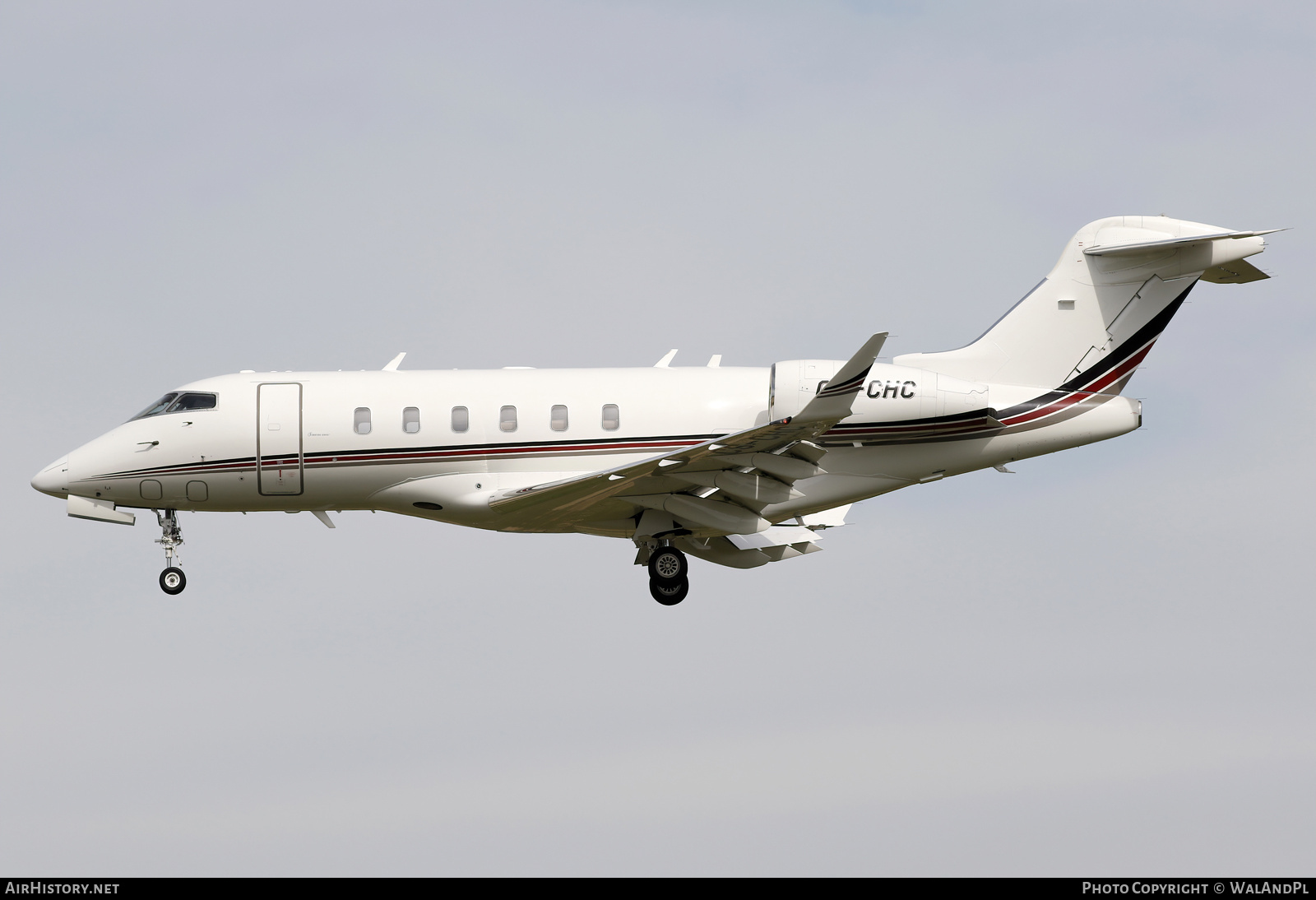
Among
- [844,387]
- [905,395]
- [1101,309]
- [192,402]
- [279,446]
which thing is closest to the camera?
[844,387]

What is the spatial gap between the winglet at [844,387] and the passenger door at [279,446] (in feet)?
27.1

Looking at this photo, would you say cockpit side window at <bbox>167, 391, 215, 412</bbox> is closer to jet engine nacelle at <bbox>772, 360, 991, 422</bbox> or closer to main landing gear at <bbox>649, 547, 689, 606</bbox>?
main landing gear at <bbox>649, 547, 689, 606</bbox>

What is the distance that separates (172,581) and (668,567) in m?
8.10

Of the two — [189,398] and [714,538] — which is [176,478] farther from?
[714,538]

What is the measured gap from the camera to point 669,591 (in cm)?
2302

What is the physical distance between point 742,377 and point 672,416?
1300mm

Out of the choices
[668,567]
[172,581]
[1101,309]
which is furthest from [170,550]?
[1101,309]

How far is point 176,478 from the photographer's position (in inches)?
939

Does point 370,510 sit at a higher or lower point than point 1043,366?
lower

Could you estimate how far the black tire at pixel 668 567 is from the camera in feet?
75.5

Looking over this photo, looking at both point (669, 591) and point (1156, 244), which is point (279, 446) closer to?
point (669, 591)

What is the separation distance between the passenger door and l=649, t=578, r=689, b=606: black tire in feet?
19.0

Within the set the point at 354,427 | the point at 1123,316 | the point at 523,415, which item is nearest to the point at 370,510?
the point at 354,427

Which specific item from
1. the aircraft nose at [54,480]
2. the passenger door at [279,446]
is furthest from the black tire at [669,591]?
the aircraft nose at [54,480]
